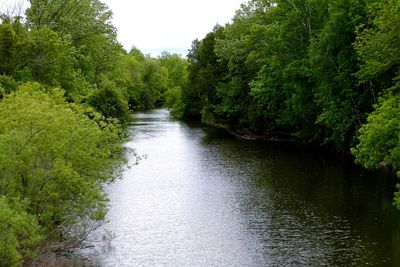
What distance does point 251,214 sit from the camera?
29656 millimetres

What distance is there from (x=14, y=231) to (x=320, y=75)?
32530 millimetres

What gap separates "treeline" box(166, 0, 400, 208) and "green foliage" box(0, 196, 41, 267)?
47.6 feet

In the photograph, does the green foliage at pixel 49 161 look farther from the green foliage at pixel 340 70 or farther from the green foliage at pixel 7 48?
the green foliage at pixel 340 70

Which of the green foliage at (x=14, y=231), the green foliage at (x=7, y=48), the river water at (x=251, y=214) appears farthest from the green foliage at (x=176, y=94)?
the green foliage at (x=14, y=231)

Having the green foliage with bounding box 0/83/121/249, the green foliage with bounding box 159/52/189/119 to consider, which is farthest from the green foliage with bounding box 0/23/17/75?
the green foliage with bounding box 159/52/189/119

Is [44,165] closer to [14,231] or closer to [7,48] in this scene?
[14,231]

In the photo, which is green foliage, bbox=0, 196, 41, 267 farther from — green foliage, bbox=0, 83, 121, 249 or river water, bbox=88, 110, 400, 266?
river water, bbox=88, 110, 400, 266

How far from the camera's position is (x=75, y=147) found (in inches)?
834

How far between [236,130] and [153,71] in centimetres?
6640

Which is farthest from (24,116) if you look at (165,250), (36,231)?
(165,250)

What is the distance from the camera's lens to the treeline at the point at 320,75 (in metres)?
31.0

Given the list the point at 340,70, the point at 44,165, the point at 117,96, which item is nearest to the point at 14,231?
the point at 44,165

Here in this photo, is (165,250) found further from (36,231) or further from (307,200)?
(307,200)

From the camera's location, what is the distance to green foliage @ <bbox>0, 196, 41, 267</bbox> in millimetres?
15906
